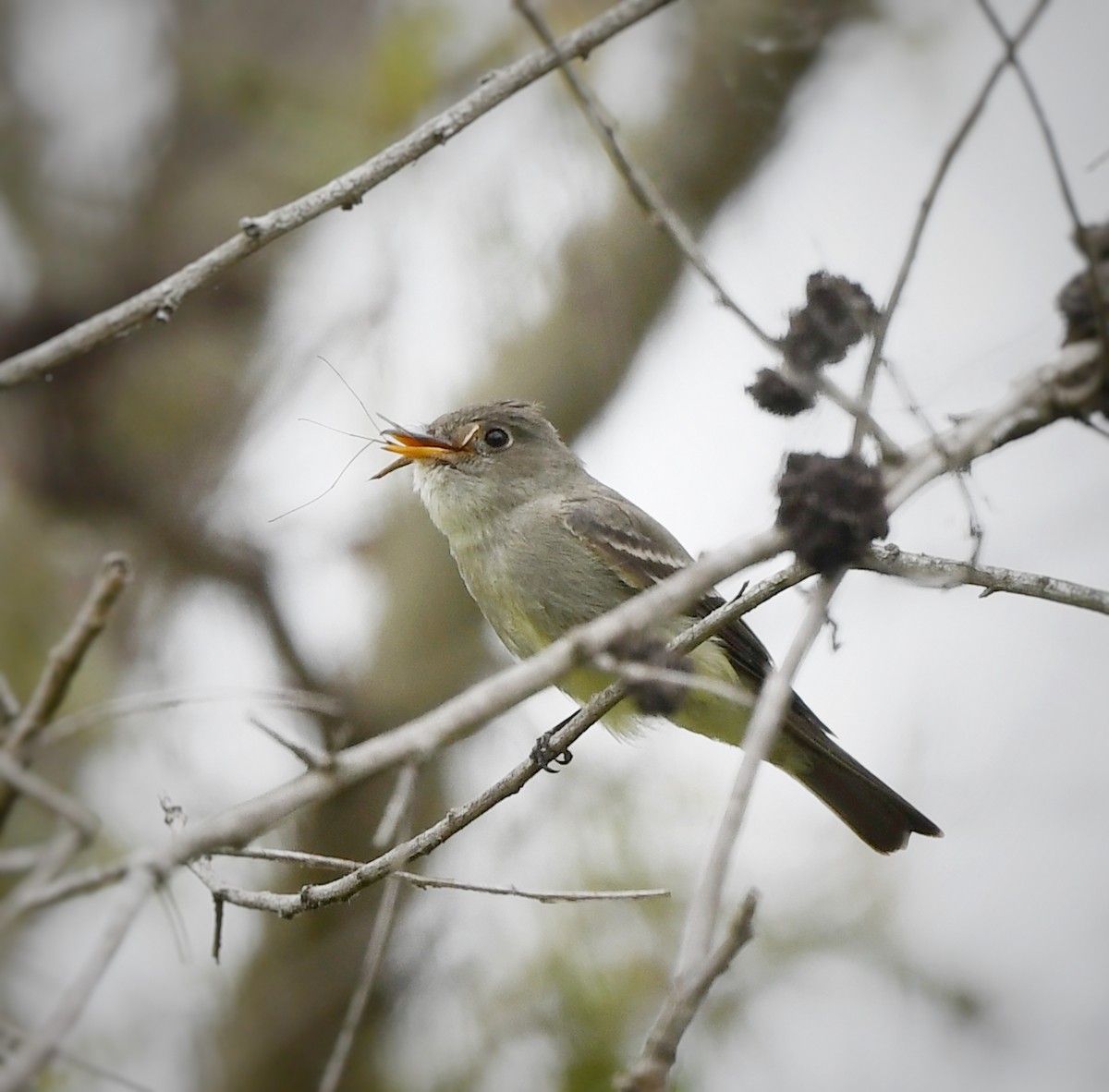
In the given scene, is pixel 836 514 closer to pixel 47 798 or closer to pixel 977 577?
pixel 977 577

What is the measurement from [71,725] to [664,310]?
18.7 ft

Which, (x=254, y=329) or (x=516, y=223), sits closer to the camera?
(x=516, y=223)

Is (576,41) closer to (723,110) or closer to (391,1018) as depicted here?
(723,110)

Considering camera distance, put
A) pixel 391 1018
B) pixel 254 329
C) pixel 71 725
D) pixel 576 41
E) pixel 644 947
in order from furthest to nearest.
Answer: pixel 254 329 → pixel 391 1018 → pixel 644 947 → pixel 576 41 → pixel 71 725

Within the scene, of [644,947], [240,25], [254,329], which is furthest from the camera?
[240,25]

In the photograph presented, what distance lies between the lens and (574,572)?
17.3 ft

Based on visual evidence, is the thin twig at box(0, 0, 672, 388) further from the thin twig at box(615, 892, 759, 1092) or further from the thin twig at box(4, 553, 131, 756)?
the thin twig at box(615, 892, 759, 1092)

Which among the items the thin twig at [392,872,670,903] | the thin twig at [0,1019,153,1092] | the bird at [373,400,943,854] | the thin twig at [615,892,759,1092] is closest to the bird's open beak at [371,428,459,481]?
the bird at [373,400,943,854]

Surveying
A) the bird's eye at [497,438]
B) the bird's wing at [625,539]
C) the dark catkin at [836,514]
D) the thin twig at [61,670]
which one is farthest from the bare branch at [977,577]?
the bird's eye at [497,438]

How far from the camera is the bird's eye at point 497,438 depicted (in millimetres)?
5781

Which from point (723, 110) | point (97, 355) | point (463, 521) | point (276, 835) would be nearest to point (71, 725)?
point (463, 521)

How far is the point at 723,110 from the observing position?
7.31 m

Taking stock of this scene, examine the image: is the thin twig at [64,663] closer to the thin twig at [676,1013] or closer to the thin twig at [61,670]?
the thin twig at [61,670]

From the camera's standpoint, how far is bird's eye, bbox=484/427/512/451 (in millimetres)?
5781
